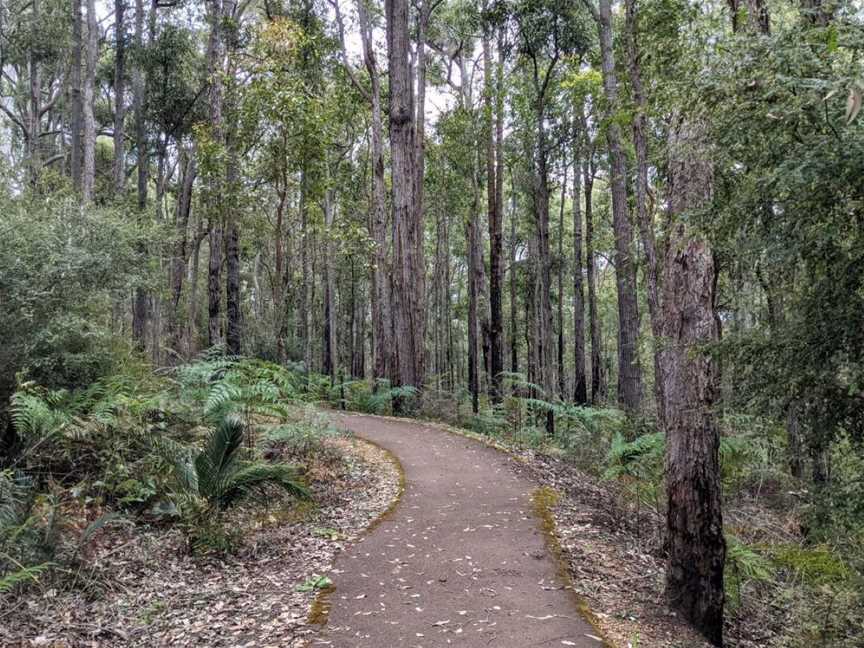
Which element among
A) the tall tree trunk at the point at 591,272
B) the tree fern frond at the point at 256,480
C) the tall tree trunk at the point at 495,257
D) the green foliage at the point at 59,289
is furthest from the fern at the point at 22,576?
the tall tree trunk at the point at 591,272

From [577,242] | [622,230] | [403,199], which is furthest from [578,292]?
[403,199]

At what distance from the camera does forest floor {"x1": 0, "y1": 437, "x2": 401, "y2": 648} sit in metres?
3.84

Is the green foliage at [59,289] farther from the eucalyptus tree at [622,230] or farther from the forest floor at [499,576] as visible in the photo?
the eucalyptus tree at [622,230]

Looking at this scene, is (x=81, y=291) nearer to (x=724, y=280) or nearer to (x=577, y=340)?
(x=724, y=280)

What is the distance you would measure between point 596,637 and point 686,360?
6.97 ft

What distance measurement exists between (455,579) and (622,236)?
9.69m

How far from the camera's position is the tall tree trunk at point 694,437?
14.3 feet

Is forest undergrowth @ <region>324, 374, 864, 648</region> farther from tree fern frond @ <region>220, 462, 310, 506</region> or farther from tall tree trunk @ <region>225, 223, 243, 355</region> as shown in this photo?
tall tree trunk @ <region>225, 223, 243, 355</region>

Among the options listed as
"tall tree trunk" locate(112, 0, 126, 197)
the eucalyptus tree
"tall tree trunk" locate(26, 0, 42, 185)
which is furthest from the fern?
"tall tree trunk" locate(26, 0, 42, 185)

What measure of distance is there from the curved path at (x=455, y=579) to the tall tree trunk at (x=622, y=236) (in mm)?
5738

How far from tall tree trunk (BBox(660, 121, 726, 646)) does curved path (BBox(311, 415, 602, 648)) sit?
975 millimetres

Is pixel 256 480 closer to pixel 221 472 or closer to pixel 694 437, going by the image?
pixel 221 472

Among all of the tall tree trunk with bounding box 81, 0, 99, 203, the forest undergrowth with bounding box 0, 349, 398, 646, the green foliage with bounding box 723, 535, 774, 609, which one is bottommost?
the green foliage with bounding box 723, 535, 774, 609

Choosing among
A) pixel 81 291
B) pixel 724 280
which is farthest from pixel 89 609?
pixel 724 280
